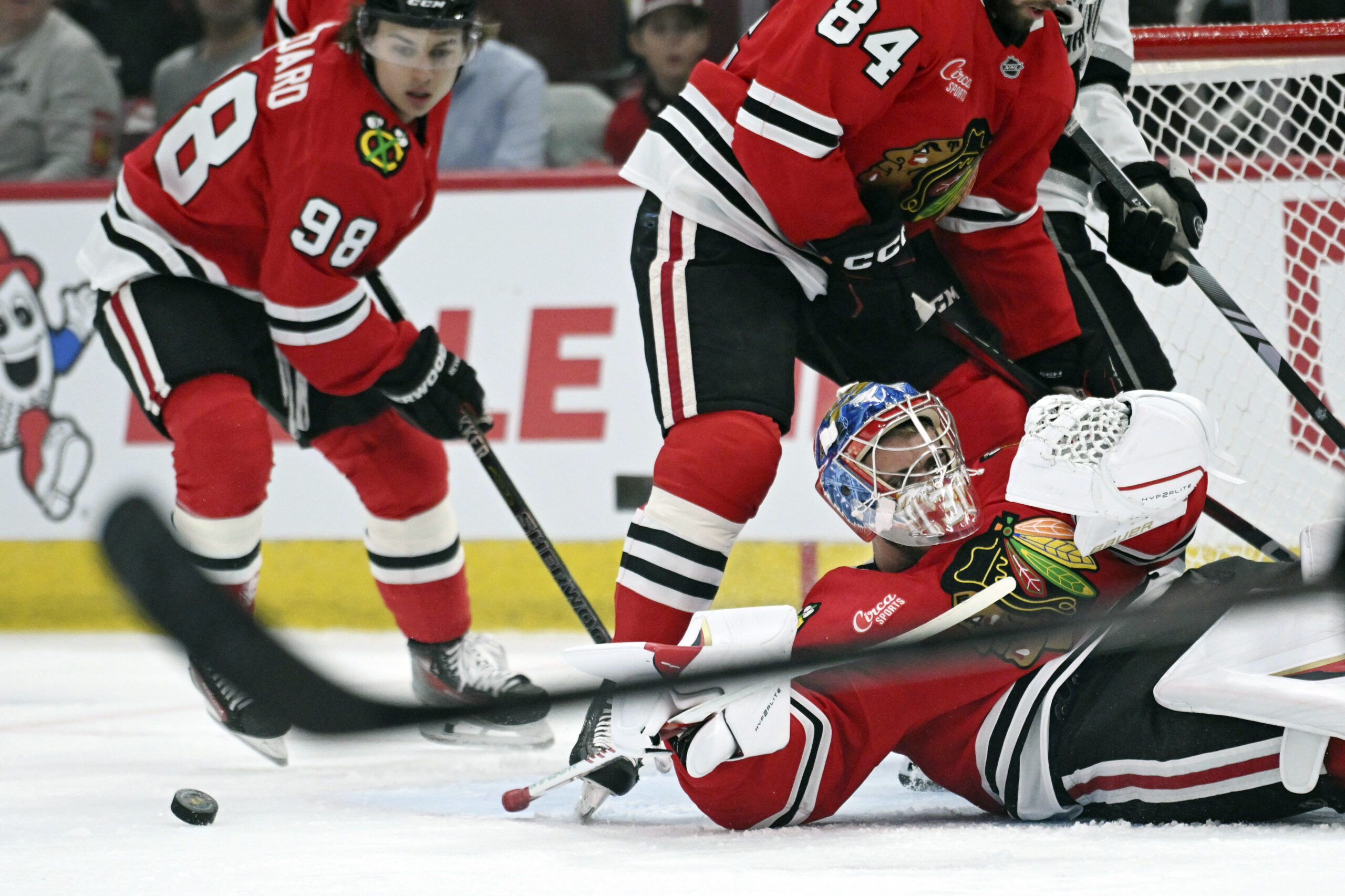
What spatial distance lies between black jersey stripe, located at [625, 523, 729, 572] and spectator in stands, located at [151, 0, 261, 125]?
2670 millimetres

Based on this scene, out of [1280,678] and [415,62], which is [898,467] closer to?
[1280,678]

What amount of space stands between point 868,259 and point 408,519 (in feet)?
3.15

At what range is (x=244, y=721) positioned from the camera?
2.24 metres

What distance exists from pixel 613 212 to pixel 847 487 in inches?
80.3

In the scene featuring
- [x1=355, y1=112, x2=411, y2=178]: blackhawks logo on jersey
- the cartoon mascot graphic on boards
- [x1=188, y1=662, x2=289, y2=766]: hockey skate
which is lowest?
the cartoon mascot graphic on boards

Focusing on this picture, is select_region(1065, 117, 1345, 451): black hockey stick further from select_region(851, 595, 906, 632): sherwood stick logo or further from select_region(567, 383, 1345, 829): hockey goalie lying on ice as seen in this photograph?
select_region(851, 595, 906, 632): sherwood stick logo

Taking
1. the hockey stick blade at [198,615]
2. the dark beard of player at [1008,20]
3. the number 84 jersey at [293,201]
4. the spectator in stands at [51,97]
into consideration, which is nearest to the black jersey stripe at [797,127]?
the dark beard of player at [1008,20]

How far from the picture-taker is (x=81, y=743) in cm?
248

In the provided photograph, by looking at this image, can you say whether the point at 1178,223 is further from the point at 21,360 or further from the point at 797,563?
the point at 21,360

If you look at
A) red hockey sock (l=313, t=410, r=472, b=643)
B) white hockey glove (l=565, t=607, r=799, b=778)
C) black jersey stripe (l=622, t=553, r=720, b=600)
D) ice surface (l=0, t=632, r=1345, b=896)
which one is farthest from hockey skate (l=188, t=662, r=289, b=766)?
white hockey glove (l=565, t=607, r=799, b=778)

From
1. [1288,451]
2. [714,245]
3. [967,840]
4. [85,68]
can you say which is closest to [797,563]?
[1288,451]

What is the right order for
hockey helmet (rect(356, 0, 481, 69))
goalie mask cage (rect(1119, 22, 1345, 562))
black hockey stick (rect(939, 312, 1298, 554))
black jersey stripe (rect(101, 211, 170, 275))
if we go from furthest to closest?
1. goalie mask cage (rect(1119, 22, 1345, 562))
2. black jersey stripe (rect(101, 211, 170, 275))
3. hockey helmet (rect(356, 0, 481, 69))
4. black hockey stick (rect(939, 312, 1298, 554))

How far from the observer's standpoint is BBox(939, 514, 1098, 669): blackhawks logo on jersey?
1.59 metres

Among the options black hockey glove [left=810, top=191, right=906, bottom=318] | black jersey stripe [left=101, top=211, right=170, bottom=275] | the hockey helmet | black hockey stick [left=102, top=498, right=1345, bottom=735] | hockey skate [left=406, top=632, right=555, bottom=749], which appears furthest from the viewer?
hockey skate [left=406, top=632, right=555, bottom=749]
